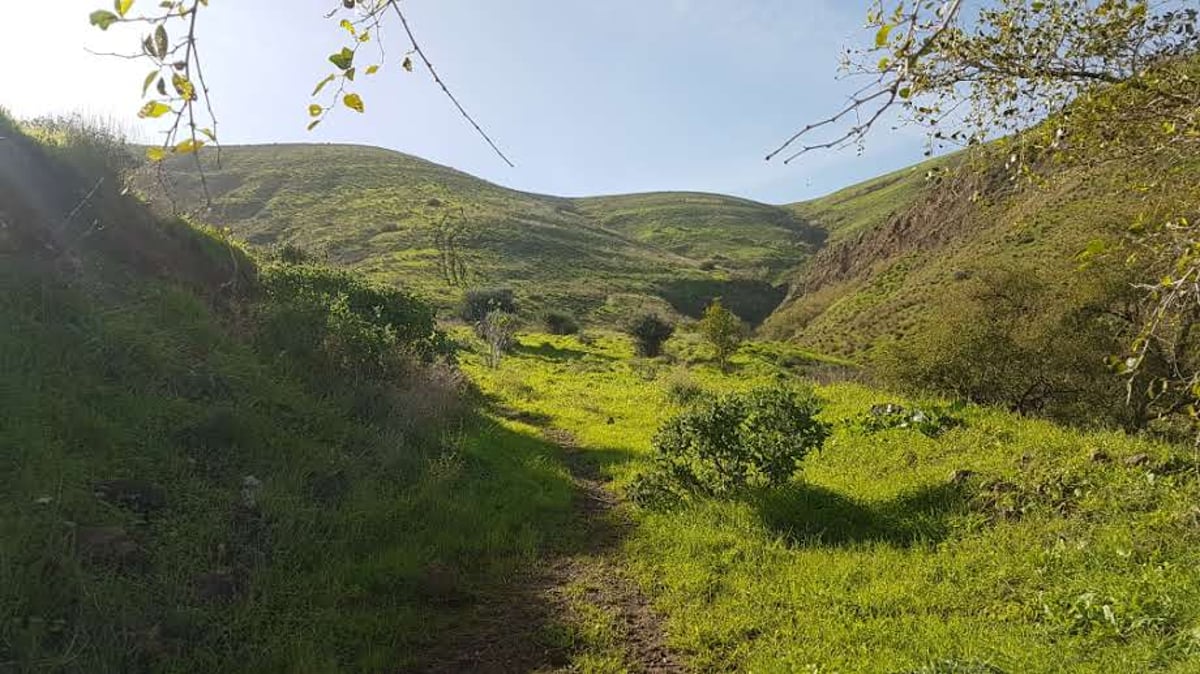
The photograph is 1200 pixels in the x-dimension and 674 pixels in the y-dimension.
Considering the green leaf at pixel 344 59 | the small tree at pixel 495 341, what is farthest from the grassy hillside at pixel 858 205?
the green leaf at pixel 344 59

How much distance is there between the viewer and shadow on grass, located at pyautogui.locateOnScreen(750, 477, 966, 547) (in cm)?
710

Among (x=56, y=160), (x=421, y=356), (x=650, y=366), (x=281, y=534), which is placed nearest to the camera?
(x=281, y=534)

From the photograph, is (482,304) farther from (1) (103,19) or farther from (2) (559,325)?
(1) (103,19)

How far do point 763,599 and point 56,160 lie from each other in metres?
11.4

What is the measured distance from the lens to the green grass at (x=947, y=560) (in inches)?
187

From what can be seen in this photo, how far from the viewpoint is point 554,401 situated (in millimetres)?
17672

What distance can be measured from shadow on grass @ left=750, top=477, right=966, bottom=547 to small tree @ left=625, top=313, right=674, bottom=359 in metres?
26.9

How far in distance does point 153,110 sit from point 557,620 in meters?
5.22

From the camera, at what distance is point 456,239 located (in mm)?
73000

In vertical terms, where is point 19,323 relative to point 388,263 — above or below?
below

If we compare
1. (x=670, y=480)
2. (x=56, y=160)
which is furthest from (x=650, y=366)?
(x=56, y=160)

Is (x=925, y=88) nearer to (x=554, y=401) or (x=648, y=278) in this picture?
(x=554, y=401)

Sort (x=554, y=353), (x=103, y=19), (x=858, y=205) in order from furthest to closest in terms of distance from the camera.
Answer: (x=858, y=205) < (x=554, y=353) < (x=103, y=19)

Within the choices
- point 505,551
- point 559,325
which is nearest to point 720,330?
point 559,325
